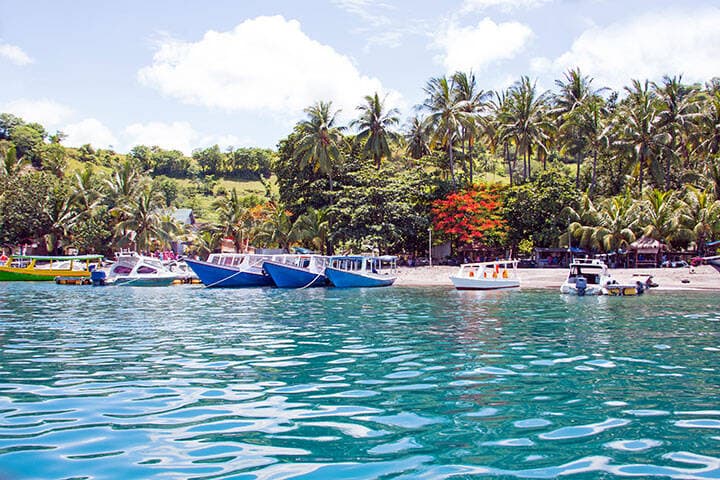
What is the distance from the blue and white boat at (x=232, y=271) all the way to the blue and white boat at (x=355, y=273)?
203 inches

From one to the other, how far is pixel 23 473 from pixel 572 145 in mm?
61295

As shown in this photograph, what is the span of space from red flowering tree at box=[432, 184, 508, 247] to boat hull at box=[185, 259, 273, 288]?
65.9 feet

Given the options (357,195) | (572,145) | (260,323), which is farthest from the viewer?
(572,145)

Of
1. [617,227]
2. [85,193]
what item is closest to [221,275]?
[85,193]

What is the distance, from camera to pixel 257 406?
9.08m

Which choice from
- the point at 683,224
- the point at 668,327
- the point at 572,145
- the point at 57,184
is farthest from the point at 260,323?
the point at 57,184

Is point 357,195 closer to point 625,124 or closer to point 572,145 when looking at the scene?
point 572,145

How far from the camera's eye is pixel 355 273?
4378 centimetres

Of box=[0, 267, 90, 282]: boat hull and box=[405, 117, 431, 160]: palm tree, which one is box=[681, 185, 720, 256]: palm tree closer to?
box=[405, 117, 431, 160]: palm tree

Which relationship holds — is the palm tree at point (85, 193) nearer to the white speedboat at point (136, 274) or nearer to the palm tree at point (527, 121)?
the white speedboat at point (136, 274)

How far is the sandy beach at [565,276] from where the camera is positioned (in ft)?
138

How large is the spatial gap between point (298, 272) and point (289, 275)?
0.69 m

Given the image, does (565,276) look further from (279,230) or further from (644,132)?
(279,230)

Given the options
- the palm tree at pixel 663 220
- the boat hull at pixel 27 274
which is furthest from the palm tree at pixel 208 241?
the palm tree at pixel 663 220
